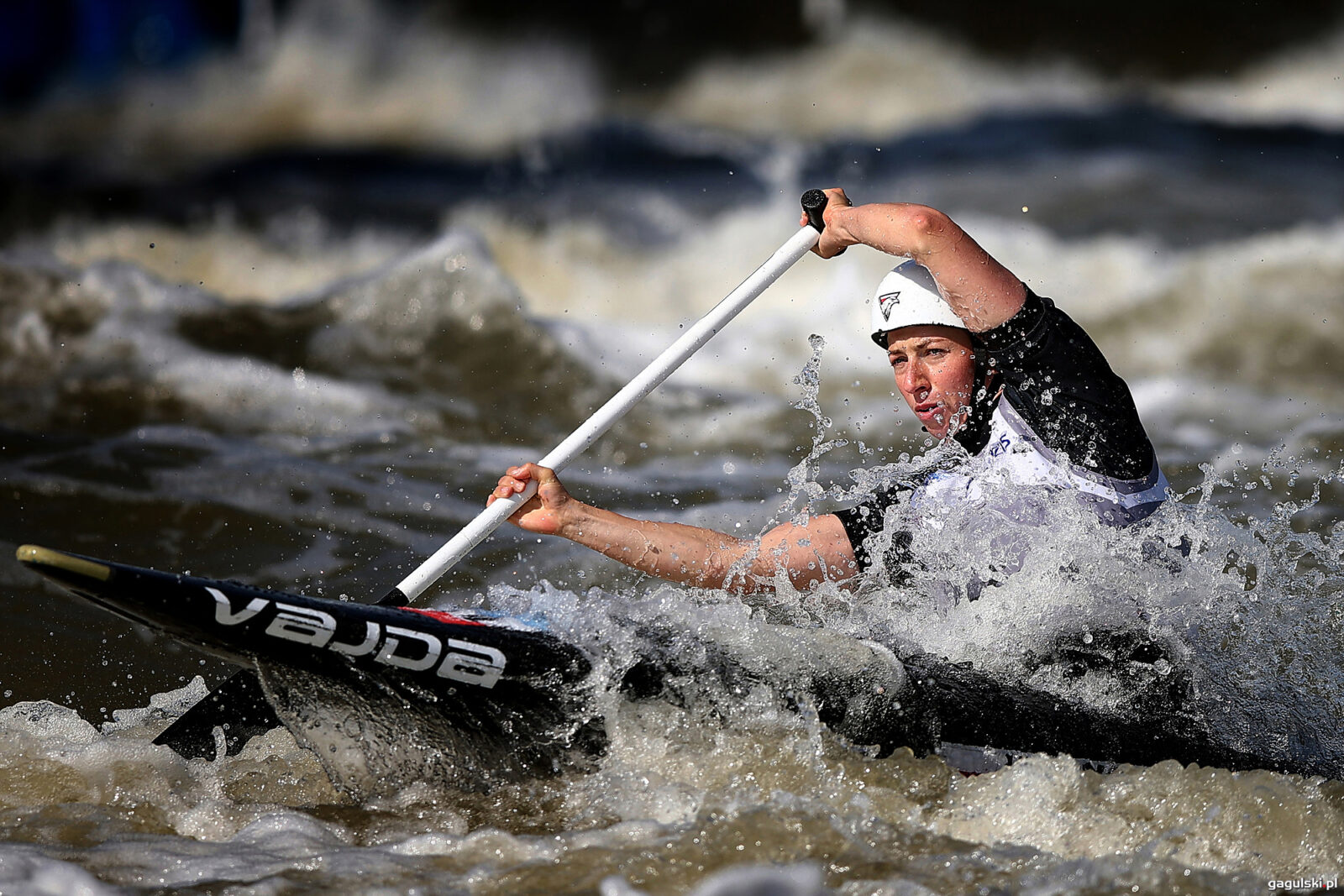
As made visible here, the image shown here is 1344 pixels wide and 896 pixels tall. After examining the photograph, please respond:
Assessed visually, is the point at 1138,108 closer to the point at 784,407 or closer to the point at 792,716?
the point at 784,407

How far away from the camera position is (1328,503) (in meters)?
6.68

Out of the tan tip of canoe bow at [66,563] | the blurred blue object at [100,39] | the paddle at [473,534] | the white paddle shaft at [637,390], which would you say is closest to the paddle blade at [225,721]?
the paddle at [473,534]

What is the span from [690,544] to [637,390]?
1.93 ft

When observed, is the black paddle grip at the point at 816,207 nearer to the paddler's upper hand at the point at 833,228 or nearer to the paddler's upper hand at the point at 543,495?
the paddler's upper hand at the point at 833,228

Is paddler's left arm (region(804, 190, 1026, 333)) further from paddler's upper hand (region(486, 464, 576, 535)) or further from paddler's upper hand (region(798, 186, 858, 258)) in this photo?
paddler's upper hand (region(486, 464, 576, 535))

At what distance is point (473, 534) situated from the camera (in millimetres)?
3555

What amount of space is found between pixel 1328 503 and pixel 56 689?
6.39m

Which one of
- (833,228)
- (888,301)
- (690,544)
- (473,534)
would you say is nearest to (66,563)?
(473,534)

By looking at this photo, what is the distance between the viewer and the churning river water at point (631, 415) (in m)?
2.81

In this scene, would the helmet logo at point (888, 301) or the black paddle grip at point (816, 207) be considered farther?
the black paddle grip at point (816, 207)

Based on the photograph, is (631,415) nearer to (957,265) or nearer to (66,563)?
(957,265)

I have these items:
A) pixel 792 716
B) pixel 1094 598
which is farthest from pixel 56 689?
pixel 1094 598

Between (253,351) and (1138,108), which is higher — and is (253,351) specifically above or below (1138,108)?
below

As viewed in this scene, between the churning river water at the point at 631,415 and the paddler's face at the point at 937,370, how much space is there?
32 centimetres
